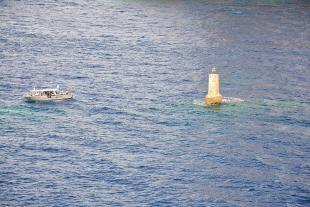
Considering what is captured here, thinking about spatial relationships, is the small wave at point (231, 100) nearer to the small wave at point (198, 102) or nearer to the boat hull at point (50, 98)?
the small wave at point (198, 102)

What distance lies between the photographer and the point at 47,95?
638 feet

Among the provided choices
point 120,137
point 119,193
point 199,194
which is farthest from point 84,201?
point 120,137

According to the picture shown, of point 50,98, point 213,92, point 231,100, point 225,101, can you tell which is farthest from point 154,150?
point 50,98

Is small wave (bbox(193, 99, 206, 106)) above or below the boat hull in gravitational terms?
below

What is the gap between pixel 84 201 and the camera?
146 metres

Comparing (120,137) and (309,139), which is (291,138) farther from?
(120,137)

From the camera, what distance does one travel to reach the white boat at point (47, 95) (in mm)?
193200

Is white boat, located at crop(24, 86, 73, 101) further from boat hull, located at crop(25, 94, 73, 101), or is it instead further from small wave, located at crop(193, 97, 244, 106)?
small wave, located at crop(193, 97, 244, 106)

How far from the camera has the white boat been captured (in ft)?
634

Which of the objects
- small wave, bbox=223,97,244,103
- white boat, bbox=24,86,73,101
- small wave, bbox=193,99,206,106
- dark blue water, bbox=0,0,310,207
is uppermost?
white boat, bbox=24,86,73,101

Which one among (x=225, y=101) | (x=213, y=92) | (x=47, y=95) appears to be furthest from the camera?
(x=47, y=95)

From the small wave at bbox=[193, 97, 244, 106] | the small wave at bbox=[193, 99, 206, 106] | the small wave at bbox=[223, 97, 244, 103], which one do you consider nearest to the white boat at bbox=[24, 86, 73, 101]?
the small wave at bbox=[193, 99, 206, 106]

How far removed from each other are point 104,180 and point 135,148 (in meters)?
15.0

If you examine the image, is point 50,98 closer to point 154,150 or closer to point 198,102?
point 198,102
